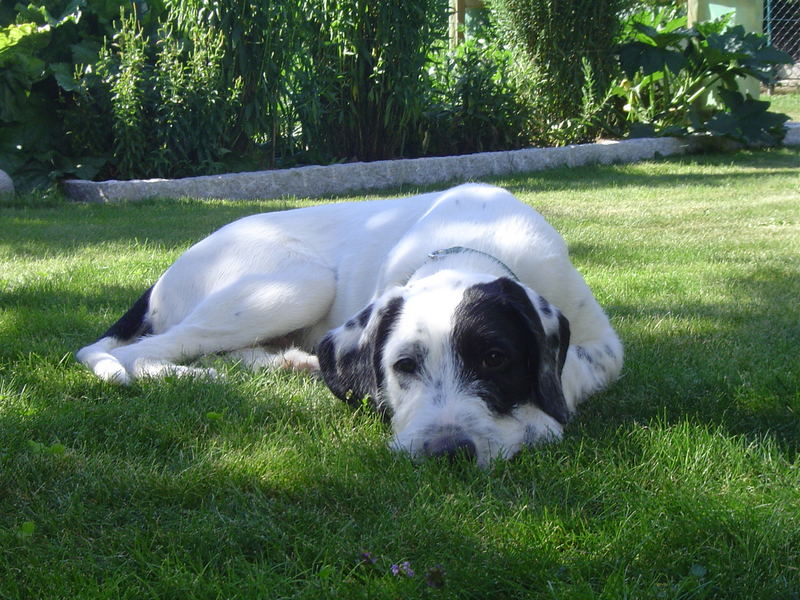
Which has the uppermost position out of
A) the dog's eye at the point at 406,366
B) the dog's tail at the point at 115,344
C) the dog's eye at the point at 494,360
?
the dog's eye at the point at 494,360

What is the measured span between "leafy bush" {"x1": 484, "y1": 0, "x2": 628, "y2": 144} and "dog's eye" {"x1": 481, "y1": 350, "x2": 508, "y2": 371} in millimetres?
9570

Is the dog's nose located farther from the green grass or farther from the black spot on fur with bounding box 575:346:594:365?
the black spot on fur with bounding box 575:346:594:365

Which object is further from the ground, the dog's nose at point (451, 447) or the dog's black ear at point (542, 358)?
the dog's black ear at point (542, 358)

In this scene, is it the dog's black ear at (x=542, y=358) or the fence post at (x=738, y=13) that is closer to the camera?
the dog's black ear at (x=542, y=358)

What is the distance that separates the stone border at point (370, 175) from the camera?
30.1 ft

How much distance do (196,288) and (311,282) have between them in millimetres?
530

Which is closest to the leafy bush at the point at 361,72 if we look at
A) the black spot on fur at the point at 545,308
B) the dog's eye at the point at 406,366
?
the black spot on fur at the point at 545,308

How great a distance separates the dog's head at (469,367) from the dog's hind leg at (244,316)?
101cm

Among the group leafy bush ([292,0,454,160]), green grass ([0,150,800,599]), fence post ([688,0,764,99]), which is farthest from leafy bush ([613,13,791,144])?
green grass ([0,150,800,599])

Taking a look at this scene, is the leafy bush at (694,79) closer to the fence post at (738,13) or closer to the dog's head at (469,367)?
the fence post at (738,13)

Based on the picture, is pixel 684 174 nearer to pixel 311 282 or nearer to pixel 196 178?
pixel 196 178

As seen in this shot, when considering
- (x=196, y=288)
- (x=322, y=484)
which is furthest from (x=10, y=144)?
(x=322, y=484)

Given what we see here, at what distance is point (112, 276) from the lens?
18.3ft

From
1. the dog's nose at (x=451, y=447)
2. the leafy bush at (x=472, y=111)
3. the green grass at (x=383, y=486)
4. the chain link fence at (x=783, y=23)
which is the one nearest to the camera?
the green grass at (x=383, y=486)
